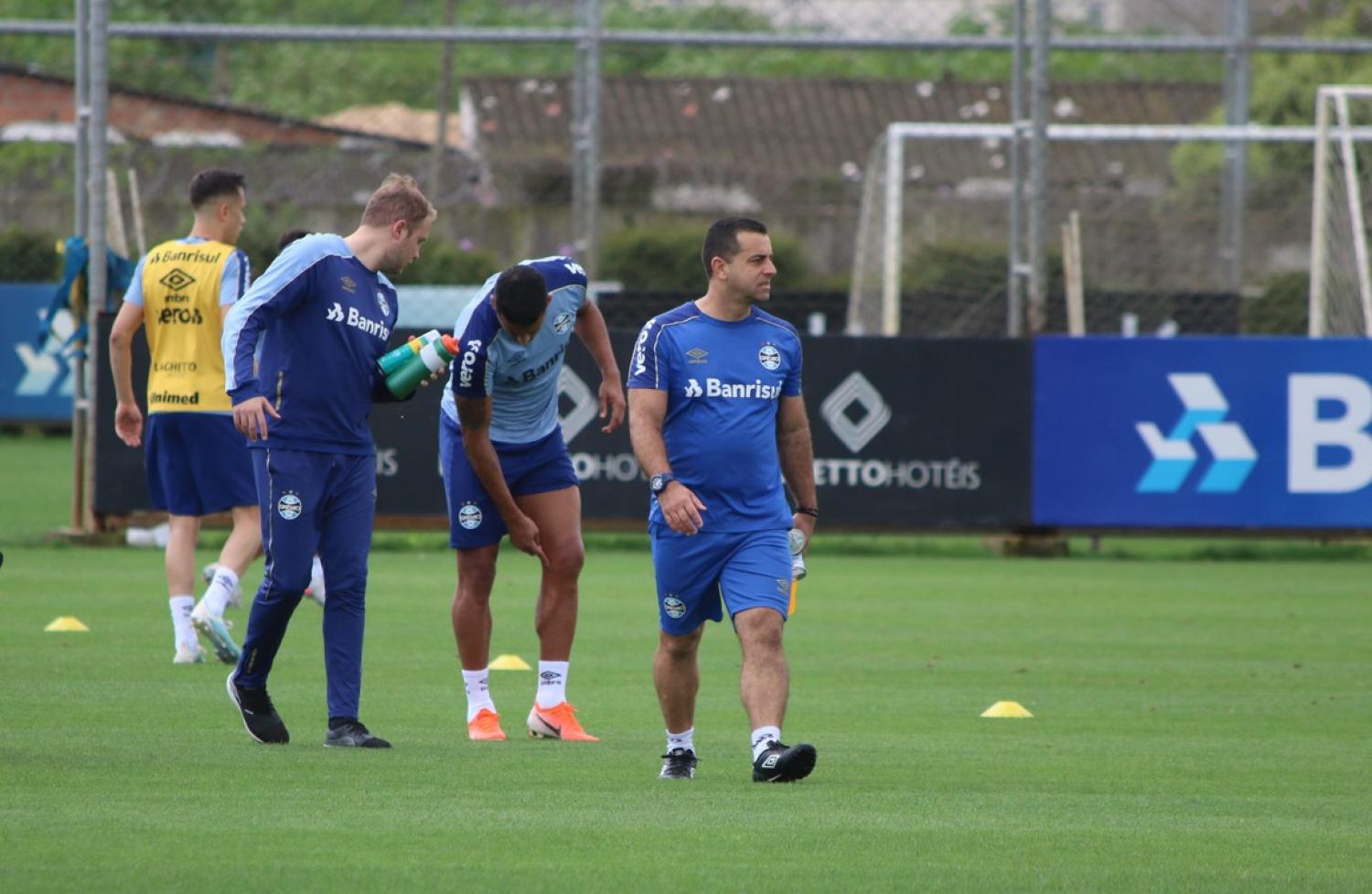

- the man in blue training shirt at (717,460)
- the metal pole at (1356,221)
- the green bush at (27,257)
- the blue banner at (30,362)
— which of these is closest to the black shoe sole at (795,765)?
the man in blue training shirt at (717,460)

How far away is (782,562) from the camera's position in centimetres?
732

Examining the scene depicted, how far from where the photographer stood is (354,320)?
780 centimetres

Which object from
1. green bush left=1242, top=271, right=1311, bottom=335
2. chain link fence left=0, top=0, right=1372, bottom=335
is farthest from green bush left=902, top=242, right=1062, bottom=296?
green bush left=1242, top=271, right=1311, bottom=335

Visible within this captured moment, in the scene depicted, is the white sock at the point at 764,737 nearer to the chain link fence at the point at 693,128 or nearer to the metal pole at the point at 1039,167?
the metal pole at the point at 1039,167

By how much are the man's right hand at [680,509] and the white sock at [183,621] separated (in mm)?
3817

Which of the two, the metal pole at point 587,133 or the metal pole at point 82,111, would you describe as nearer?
the metal pole at point 82,111

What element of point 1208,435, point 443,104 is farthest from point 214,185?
point 443,104

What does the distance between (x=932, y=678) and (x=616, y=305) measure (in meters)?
11.2

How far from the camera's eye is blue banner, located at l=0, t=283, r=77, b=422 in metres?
26.1

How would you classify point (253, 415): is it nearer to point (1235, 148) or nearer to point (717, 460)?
point (717, 460)

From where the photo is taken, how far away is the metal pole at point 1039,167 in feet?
54.7

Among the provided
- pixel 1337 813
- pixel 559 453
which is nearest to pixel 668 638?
pixel 559 453

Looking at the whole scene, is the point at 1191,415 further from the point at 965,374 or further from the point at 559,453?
the point at 559,453

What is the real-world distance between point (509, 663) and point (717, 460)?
3.48 metres
